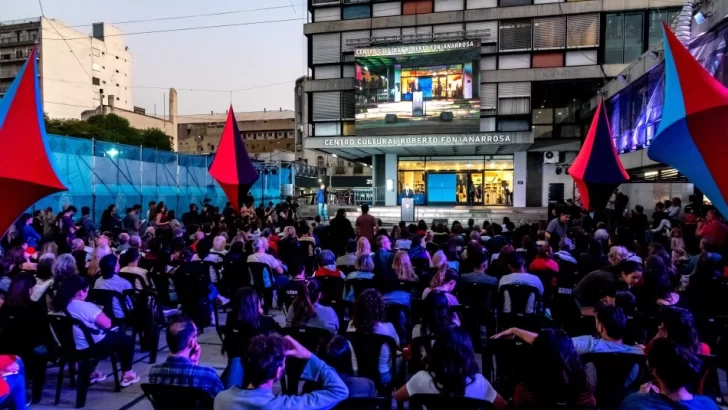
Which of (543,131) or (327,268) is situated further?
(543,131)

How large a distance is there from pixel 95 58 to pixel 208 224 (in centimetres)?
6636

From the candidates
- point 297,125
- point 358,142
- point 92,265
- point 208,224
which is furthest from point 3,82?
point 92,265

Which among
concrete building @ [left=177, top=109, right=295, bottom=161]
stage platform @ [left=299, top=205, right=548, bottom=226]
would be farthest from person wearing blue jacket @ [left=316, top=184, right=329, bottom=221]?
concrete building @ [left=177, top=109, right=295, bottom=161]

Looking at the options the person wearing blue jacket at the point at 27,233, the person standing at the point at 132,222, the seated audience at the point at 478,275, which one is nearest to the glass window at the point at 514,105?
the person standing at the point at 132,222

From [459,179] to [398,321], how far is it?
22453 mm

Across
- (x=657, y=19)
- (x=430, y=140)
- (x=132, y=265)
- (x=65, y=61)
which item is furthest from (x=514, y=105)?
(x=65, y=61)

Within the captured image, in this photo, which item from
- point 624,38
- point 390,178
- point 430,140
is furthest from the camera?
point 390,178

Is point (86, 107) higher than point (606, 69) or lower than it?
higher

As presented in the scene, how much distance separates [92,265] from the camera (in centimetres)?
628

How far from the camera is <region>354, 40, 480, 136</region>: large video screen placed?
76.7 feet

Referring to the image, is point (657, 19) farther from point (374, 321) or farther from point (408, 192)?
point (374, 321)

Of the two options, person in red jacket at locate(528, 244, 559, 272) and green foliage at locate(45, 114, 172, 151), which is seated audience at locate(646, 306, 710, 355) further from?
green foliage at locate(45, 114, 172, 151)

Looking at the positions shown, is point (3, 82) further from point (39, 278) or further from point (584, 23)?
point (39, 278)

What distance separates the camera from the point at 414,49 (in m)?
23.6
